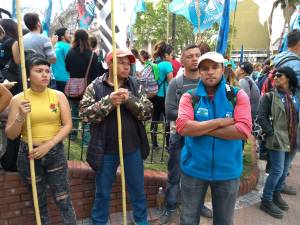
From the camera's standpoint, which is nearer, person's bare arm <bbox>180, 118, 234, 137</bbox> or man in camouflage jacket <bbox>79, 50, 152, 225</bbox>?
person's bare arm <bbox>180, 118, 234, 137</bbox>

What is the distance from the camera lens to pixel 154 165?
4.62m

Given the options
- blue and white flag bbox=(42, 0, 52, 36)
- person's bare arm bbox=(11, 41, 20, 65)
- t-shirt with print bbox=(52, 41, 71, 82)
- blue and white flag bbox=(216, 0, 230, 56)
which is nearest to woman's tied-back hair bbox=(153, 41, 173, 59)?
t-shirt with print bbox=(52, 41, 71, 82)

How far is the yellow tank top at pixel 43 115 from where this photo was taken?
296 cm

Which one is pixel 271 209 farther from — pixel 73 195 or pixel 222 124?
pixel 73 195

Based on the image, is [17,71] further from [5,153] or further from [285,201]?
[285,201]

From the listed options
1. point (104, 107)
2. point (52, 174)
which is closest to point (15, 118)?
point (52, 174)

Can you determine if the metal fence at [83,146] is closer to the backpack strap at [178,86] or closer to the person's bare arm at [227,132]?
the backpack strap at [178,86]

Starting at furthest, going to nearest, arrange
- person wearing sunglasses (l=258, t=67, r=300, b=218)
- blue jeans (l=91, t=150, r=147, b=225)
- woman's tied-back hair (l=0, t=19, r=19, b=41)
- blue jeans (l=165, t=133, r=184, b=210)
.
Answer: person wearing sunglasses (l=258, t=67, r=300, b=218)
woman's tied-back hair (l=0, t=19, r=19, b=41)
blue jeans (l=165, t=133, r=184, b=210)
blue jeans (l=91, t=150, r=147, b=225)

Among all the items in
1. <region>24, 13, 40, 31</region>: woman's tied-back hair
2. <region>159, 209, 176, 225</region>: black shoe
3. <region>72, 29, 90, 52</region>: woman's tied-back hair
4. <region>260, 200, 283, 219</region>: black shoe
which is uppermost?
<region>24, 13, 40, 31</region>: woman's tied-back hair

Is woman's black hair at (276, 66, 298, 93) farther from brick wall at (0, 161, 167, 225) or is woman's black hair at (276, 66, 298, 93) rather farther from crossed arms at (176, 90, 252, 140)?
brick wall at (0, 161, 167, 225)

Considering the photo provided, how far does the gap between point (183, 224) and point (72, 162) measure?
1.48 meters

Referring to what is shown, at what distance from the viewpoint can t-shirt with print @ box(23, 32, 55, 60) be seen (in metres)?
4.70

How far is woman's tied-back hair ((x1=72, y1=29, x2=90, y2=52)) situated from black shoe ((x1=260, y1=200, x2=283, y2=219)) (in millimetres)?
3383

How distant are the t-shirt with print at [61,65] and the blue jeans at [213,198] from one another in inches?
143
